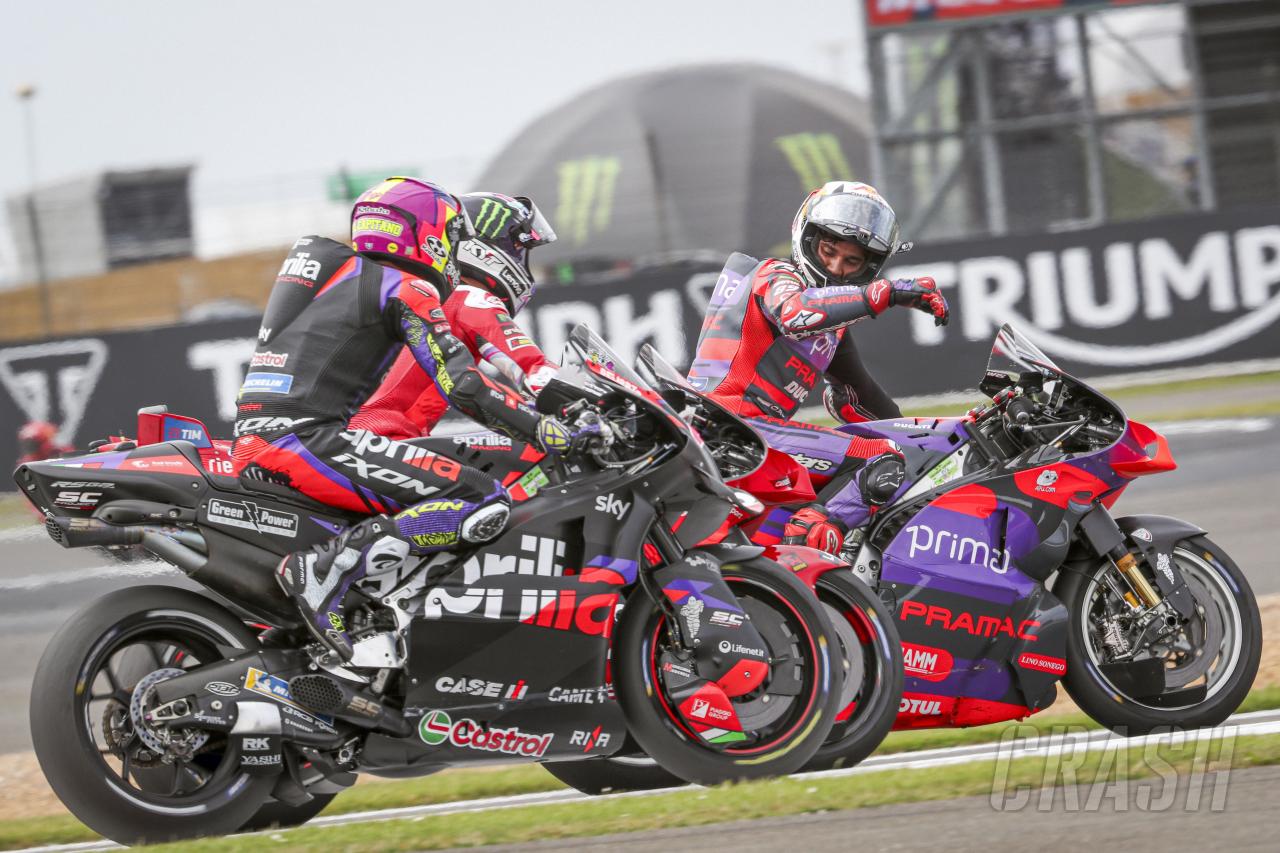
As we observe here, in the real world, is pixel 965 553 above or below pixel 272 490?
below

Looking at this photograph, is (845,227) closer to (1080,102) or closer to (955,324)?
(955,324)

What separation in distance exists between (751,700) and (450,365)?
1389 millimetres

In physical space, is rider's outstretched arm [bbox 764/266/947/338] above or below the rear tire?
above

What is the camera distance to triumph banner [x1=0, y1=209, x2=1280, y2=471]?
51.4 ft

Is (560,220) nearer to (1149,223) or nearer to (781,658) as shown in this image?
(1149,223)

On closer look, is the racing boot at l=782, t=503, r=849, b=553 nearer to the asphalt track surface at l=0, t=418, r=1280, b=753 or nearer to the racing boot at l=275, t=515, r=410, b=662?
the racing boot at l=275, t=515, r=410, b=662

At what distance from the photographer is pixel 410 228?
5191 mm

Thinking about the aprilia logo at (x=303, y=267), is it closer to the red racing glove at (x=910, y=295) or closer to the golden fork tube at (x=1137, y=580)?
the red racing glove at (x=910, y=295)

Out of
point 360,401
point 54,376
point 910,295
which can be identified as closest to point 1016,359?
point 910,295

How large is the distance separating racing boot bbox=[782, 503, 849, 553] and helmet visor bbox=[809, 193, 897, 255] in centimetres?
103

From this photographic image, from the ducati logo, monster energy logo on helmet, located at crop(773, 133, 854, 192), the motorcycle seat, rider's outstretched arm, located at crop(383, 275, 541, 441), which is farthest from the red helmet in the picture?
monster energy logo on helmet, located at crop(773, 133, 854, 192)

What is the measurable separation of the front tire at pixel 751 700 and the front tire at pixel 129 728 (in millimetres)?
1138

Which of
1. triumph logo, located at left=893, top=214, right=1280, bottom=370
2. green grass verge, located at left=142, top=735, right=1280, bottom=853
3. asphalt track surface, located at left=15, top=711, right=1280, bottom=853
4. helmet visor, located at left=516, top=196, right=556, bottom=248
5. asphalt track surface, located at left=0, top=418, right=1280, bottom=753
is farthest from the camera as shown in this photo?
triumph logo, located at left=893, top=214, right=1280, bottom=370

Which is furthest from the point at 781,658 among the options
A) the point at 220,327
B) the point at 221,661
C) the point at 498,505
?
the point at 220,327
